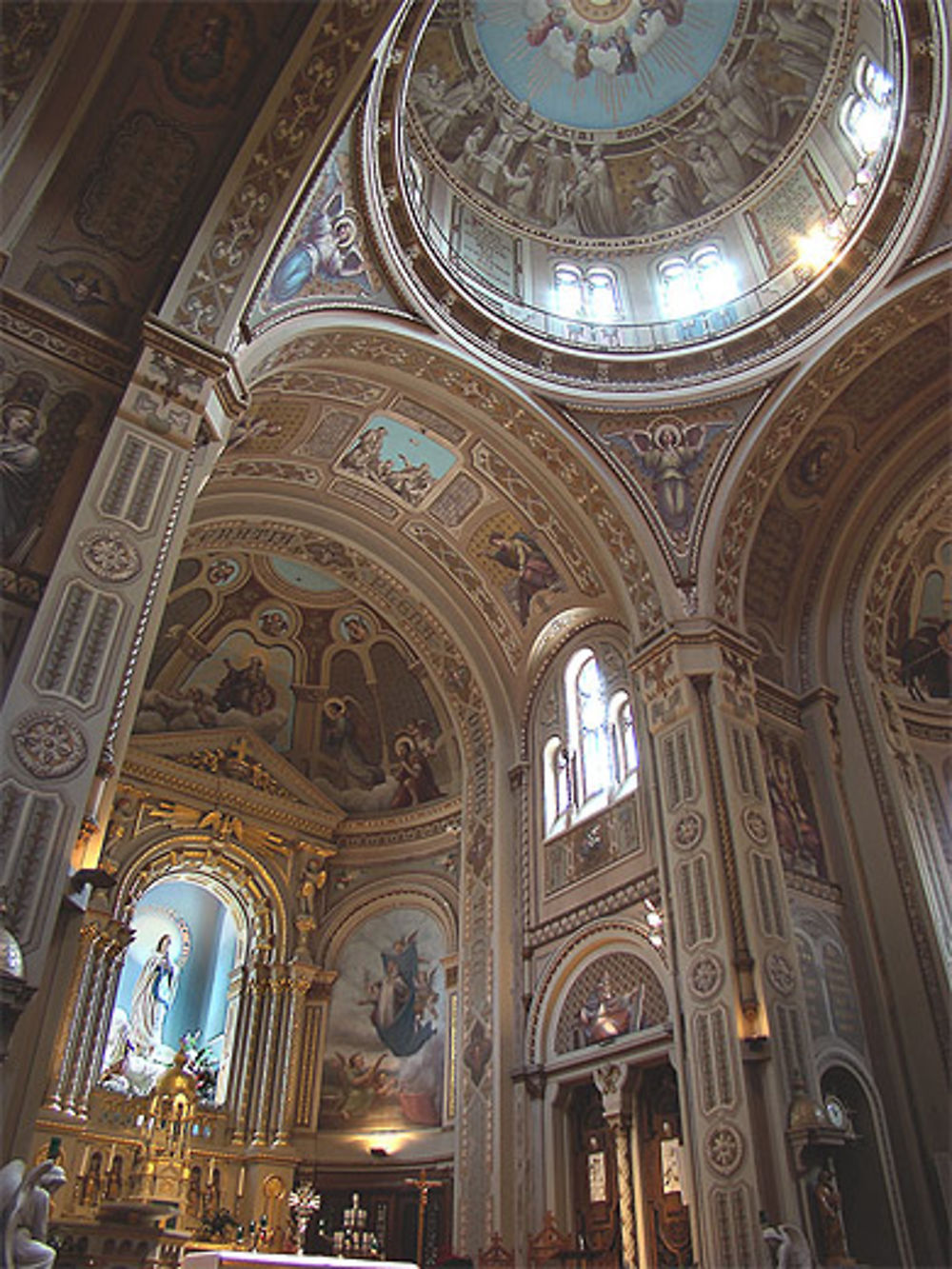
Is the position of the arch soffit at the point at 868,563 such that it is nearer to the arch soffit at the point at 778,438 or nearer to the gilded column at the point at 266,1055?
the arch soffit at the point at 778,438

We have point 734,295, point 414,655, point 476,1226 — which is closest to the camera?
point 476,1226

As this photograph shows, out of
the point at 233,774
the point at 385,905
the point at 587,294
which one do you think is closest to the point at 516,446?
the point at 587,294

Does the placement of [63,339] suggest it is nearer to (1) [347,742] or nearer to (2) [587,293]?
(2) [587,293]

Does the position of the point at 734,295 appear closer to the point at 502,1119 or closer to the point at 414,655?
the point at 414,655

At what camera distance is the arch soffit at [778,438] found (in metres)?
13.6

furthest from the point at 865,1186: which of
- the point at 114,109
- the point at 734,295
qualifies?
the point at 114,109

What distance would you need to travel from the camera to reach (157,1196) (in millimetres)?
13859

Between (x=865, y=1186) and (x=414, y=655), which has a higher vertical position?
(x=414, y=655)

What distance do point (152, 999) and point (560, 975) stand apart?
814 centimetres

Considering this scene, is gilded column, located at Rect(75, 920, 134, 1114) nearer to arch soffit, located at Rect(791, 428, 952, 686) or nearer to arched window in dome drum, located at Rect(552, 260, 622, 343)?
arch soffit, located at Rect(791, 428, 952, 686)

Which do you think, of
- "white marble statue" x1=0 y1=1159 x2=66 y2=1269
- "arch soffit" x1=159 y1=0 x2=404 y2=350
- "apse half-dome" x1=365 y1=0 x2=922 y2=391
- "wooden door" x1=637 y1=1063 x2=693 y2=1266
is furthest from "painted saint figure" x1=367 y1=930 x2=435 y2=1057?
"arch soffit" x1=159 y1=0 x2=404 y2=350

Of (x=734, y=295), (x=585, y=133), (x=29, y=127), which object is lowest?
(x=29, y=127)

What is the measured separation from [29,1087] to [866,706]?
12401mm

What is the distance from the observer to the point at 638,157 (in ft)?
55.2
